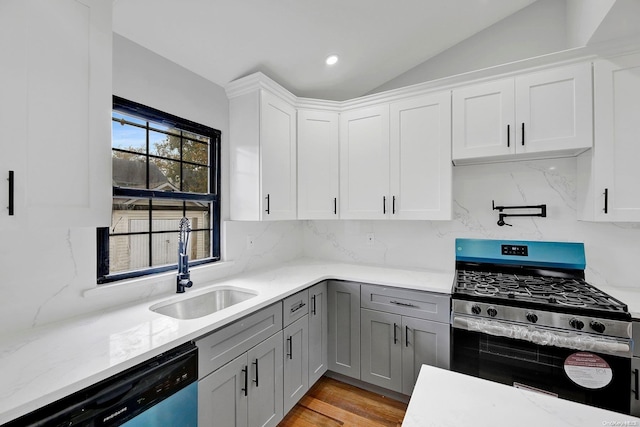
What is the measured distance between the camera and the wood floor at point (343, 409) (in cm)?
195

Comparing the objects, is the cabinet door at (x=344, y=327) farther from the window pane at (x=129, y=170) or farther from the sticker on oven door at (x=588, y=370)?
the window pane at (x=129, y=170)

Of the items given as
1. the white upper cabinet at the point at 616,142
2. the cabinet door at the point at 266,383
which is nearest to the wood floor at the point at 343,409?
the cabinet door at the point at 266,383

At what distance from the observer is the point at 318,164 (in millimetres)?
2582

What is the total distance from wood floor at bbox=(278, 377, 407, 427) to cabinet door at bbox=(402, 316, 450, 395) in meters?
0.19

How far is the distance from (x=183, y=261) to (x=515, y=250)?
2.45m

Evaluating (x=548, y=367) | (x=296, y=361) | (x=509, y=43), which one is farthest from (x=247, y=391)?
(x=509, y=43)

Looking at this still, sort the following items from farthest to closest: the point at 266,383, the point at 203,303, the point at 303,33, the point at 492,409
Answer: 1. the point at 303,33
2. the point at 203,303
3. the point at 266,383
4. the point at 492,409

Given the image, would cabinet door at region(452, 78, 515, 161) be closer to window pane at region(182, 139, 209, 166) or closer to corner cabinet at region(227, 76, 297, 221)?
corner cabinet at region(227, 76, 297, 221)

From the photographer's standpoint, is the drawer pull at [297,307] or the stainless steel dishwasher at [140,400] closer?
the stainless steel dishwasher at [140,400]

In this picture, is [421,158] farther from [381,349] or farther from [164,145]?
[164,145]

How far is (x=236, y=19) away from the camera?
5.81 ft

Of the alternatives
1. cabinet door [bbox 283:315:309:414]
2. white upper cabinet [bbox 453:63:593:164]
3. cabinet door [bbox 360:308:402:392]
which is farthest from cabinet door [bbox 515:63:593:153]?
cabinet door [bbox 283:315:309:414]

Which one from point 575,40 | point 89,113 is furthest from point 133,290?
point 575,40

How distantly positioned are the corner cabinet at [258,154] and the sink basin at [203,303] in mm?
567
